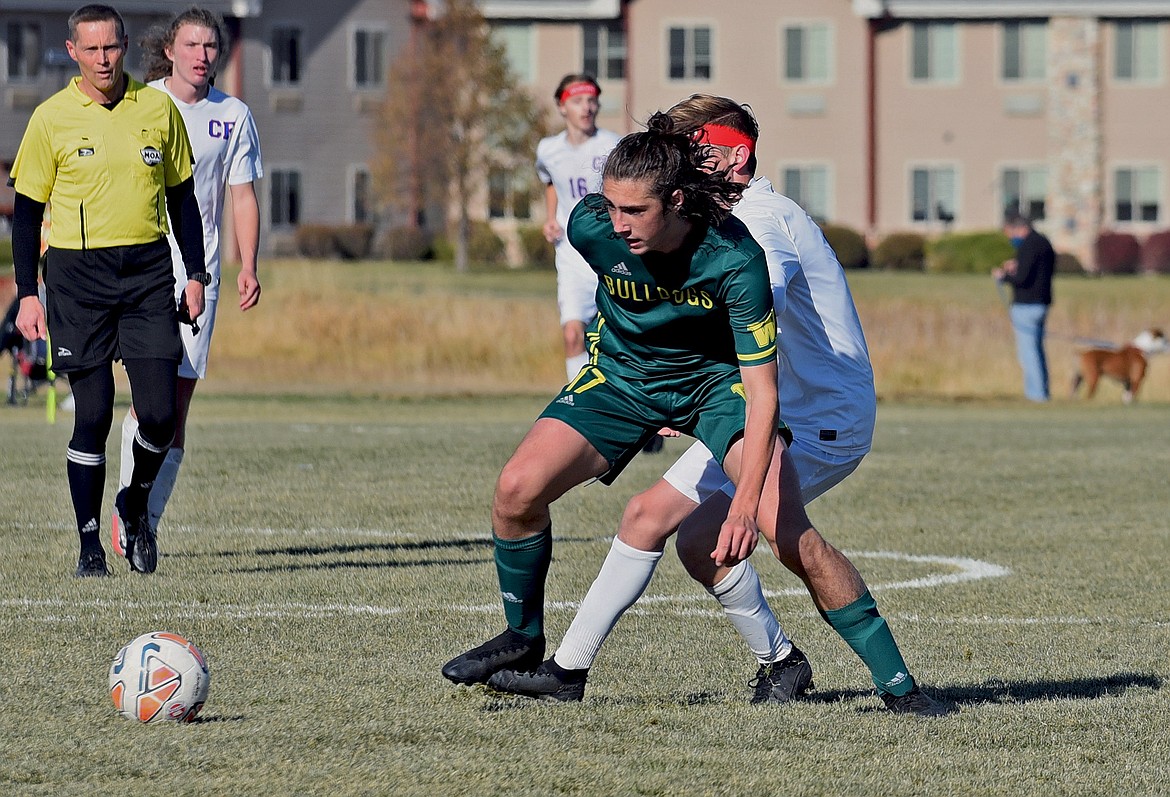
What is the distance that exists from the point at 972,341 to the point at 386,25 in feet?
96.7

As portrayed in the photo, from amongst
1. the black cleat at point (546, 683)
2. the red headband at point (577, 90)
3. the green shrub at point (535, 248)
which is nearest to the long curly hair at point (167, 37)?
the black cleat at point (546, 683)

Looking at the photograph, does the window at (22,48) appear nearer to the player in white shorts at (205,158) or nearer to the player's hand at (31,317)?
the player in white shorts at (205,158)

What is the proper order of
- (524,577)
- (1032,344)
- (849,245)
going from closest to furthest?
(524,577) < (1032,344) < (849,245)

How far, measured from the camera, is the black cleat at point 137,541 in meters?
8.06

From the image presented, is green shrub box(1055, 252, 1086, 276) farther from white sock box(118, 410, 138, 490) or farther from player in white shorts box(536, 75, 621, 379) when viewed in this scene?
white sock box(118, 410, 138, 490)

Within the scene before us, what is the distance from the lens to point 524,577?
568 cm

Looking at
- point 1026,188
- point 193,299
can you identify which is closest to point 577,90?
point 193,299

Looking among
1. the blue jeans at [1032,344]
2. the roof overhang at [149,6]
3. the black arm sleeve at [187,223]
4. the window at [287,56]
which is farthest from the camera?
the window at [287,56]

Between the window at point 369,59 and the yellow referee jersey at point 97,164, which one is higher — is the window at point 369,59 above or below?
above

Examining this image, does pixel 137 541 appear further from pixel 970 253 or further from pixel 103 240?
pixel 970 253

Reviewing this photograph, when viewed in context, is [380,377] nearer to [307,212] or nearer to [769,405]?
[769,405]

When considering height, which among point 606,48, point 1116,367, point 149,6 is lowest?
point 1116,367

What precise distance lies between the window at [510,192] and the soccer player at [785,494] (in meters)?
44.2

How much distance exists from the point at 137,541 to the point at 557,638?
2.20m
